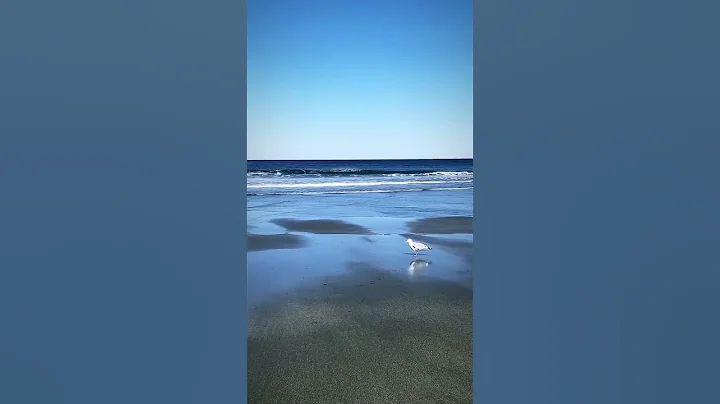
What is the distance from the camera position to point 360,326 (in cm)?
347

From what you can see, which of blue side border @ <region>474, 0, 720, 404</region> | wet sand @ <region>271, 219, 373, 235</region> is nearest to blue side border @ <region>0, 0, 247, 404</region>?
blue side border @ <region>474, 0, 720, 404</region>

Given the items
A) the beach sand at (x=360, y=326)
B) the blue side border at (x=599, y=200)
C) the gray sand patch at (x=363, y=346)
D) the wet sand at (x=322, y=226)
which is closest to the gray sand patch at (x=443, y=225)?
the wet sand at (x=322, y=226)

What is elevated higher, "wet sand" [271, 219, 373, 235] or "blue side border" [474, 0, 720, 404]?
"blue side border" [474, 0, 720, 404]

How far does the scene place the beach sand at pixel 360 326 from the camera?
2525 mm

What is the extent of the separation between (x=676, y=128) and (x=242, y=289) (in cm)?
143

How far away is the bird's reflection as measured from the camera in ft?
17.6

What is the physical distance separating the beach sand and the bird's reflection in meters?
0.01

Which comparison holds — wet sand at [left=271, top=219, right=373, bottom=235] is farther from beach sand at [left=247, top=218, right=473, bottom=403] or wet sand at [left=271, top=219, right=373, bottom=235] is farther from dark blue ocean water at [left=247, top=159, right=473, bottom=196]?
dark blue ocean water at [left=247, top=159, right=473, bottom=196]

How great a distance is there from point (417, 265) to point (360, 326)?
7.46 feet

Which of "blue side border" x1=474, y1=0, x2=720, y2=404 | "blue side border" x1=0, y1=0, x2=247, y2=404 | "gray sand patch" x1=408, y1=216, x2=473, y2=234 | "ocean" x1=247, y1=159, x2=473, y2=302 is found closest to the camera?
"blue side border" x1=474, y1=0, x2=720, y2=404

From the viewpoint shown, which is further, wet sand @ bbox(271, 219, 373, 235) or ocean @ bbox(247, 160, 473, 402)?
wet sand @ bbox(271, 219, 373, 235)

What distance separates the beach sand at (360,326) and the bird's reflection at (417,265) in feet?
0.04

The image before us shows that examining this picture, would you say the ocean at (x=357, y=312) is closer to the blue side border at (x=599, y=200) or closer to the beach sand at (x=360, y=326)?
the beach sand at (x=360, y=326)

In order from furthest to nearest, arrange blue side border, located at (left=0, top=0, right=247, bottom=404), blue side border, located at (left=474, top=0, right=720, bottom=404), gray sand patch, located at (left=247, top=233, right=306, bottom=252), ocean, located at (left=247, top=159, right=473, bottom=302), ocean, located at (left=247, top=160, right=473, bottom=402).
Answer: gray sand patch, located at (left=247, top=233, right=306, bottom=252) < ocean, located at (left=247, top=159, right=473, bottom=302) < ocean, located at (left=247, top=160, right=473, bottom=402) < blue side border, located at (left=0, top=0, right=247, bottom=404) < blue side border, located at (left=474, top=0, right=720, bottom=404)
